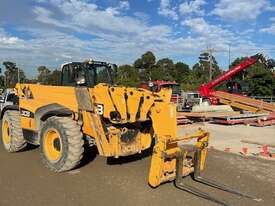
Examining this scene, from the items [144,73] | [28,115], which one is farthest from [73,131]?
[144,73]

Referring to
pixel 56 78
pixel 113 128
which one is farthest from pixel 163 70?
pixel 113 128

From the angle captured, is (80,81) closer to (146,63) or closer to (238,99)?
(238,99)

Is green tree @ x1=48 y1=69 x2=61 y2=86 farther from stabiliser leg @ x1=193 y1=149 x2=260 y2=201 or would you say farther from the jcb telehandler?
stabiliser leg @ x1=193 y1=149 x2=260 y2=201

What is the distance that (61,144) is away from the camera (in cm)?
837

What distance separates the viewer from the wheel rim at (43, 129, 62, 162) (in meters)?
8.72

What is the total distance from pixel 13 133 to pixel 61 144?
251 cm

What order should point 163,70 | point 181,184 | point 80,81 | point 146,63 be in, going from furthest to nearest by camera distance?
point 163,70
point 146,63
point 80,81
point 181,184

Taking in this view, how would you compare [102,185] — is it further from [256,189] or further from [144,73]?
[144,73]

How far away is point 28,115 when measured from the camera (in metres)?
9.81

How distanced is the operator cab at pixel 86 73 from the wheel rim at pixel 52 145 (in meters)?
1.42

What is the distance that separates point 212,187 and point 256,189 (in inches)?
30.2

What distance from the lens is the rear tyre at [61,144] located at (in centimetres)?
820

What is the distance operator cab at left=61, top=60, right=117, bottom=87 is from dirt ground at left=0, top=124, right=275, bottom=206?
71.2 inches

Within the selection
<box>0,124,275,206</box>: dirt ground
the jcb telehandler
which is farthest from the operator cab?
<box>0,124,275,206</box>: dirt ground
